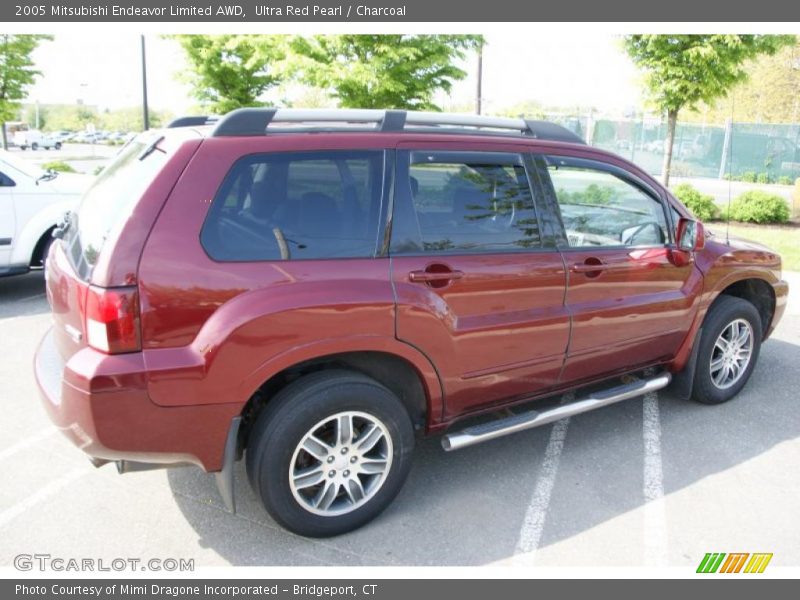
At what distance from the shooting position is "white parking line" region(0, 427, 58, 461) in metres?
3.66

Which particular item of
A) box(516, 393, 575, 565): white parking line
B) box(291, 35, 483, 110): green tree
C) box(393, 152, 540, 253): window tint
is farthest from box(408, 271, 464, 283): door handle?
box(291, 35, 483, 110): green tree

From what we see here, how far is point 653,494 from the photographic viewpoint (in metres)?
3.37

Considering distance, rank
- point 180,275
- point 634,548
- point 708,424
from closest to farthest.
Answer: point 180,275 < point 634,548 < point 708,424

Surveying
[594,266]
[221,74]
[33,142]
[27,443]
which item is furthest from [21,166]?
[33,142]

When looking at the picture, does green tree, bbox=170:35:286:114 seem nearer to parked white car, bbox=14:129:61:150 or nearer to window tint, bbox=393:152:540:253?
window tint, bbox=393:152:540:253

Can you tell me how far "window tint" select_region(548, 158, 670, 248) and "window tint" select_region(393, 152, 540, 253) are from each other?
30cm

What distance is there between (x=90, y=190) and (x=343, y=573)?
2289 mm

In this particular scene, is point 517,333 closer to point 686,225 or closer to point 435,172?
point 435,172

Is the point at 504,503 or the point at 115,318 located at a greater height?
the point at 115,318

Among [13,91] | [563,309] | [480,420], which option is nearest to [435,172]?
[563,309]

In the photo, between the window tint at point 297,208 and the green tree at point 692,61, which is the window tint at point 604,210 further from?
the green tree at point 692,61

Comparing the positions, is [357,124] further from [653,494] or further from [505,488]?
[653,494]

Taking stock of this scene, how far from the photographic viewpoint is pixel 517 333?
3305mm

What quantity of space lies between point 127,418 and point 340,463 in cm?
96
